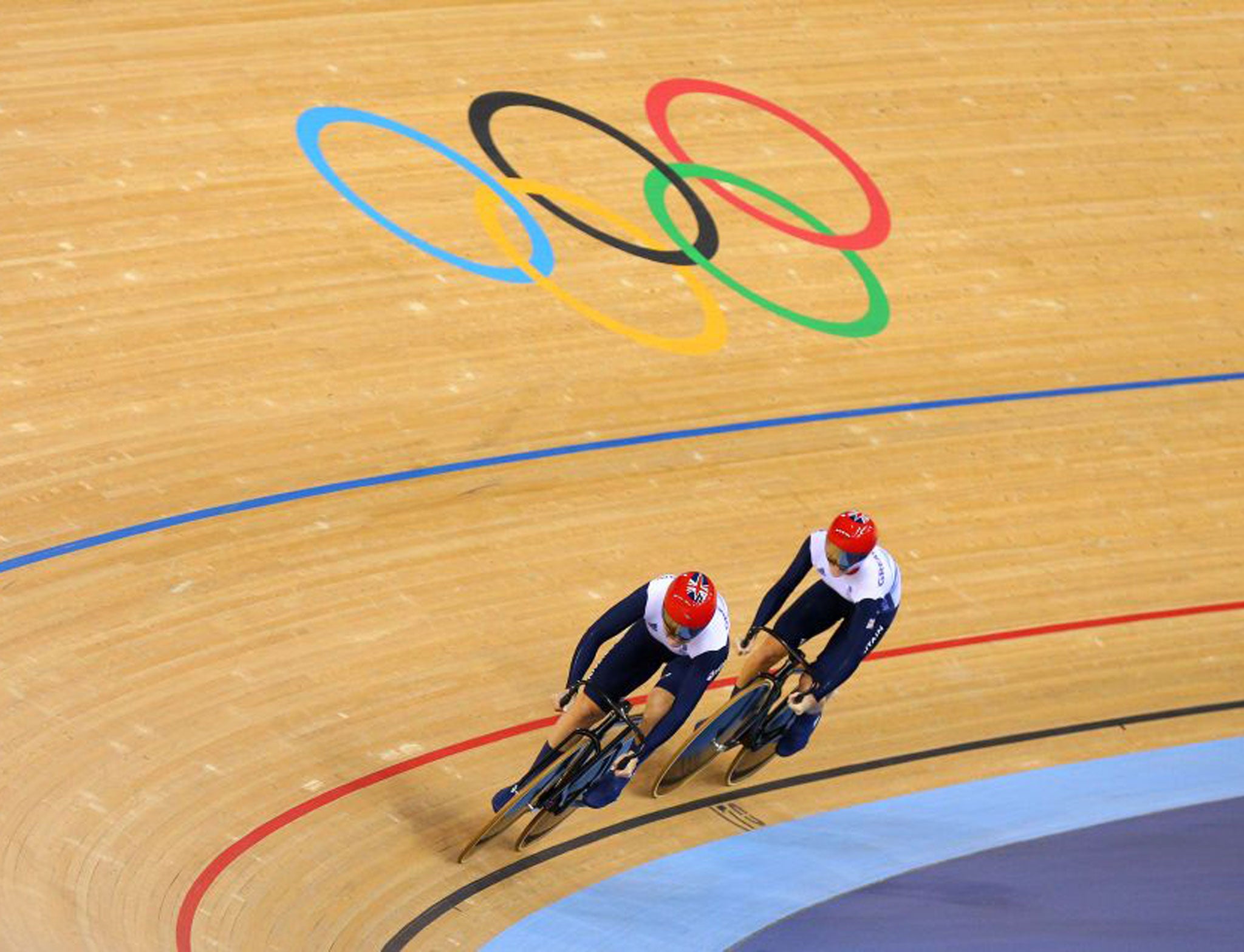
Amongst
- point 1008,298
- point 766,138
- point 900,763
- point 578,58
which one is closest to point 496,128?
point 578,58

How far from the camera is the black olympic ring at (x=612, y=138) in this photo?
8172 mm

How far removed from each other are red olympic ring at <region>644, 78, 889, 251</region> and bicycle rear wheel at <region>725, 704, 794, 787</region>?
3.29 meters

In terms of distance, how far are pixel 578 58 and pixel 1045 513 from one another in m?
3.41

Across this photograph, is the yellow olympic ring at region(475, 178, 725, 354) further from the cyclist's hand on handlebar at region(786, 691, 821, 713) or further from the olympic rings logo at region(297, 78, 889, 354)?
the cyclist's hand on handlebar at region(786, 691, 821, 713)

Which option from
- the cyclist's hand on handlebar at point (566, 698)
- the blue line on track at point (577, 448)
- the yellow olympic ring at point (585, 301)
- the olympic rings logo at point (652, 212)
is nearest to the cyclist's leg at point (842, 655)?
the cyclist's hand on handlebar at point (566, 698)

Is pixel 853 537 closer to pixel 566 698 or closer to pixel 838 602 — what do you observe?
pixel 838 602

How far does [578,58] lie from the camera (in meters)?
9.02

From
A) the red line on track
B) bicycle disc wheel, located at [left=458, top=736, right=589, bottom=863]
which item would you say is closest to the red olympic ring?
the red line on track

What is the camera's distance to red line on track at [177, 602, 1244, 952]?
4.79m

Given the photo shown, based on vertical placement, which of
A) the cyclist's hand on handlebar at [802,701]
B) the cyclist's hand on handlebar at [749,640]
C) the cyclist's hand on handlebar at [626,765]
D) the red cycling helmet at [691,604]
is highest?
the red cycling helmet at [691,604]

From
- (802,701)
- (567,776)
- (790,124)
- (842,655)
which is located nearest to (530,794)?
(567,776)

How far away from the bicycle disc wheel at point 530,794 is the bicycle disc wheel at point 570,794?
0.15ft

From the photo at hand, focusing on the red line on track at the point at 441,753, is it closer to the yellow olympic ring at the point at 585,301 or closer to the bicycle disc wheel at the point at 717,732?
the bicycle disc wheel at the point at 717,732

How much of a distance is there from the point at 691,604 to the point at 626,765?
1.73 ft
